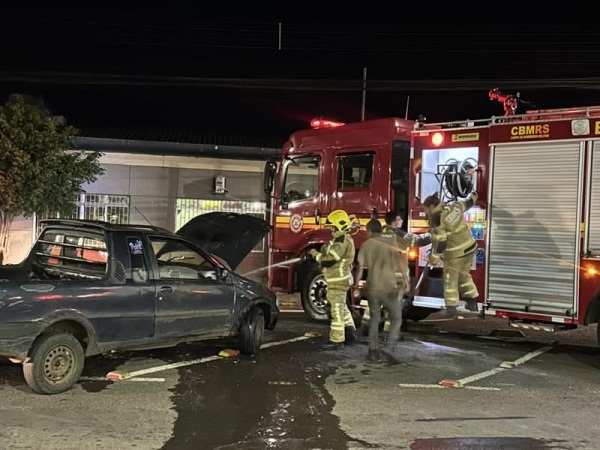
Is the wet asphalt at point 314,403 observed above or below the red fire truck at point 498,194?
below

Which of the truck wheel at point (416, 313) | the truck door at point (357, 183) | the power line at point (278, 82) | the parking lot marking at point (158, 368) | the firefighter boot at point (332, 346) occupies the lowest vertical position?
the parking lot marking at point (158, 368)

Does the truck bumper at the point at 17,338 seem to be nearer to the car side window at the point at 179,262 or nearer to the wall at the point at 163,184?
the car side window at the point at 179,262

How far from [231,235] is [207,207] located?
29.1 feet

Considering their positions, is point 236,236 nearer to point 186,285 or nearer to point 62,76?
point 186,285

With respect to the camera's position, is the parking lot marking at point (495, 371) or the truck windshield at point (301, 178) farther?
the truck windshield at point (301, 178)

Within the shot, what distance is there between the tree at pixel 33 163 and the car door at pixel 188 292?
6961mm

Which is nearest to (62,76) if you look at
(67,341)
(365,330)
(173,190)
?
(173,190)

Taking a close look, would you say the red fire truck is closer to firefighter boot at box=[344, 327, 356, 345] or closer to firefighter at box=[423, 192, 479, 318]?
firefighter at box=[423, 192, 479, 318]

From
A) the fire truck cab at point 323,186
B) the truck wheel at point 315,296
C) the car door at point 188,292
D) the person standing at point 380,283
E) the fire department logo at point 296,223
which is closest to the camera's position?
the car door at point 188,292

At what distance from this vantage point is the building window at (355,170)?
10.2m

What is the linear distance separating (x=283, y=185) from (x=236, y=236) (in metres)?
2.63

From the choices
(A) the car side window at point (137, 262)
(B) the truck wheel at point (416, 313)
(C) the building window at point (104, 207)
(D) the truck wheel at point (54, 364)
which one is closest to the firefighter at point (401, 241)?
(B) the truck wheel at point (416, 313)

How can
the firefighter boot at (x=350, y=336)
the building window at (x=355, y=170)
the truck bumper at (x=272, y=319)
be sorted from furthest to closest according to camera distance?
1. the building window at (x=355, y=170)
2. the firefighter boot at (x=350, y=336)
3. the truck bumper at (x=272, y=319)

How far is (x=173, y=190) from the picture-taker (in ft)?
57.4
